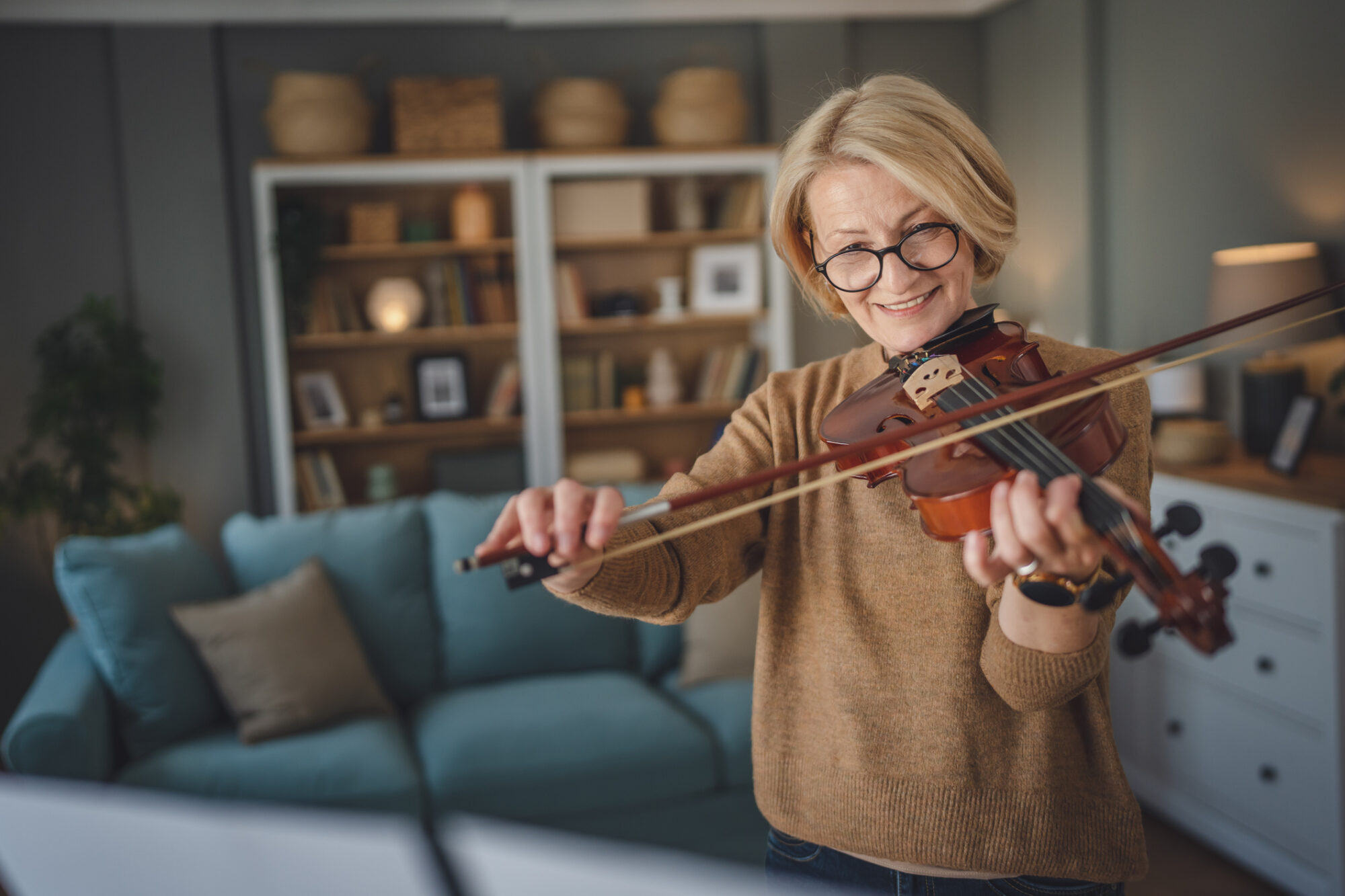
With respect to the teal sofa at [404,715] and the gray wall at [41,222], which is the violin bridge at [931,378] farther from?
the gray wall at [41,222]

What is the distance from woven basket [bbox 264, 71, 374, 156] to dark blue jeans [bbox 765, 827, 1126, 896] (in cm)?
→ 333

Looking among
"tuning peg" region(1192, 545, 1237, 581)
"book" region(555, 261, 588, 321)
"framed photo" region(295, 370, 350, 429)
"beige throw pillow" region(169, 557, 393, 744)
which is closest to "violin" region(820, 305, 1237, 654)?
"tuning peg" region(1192, 545, 1237, 581)

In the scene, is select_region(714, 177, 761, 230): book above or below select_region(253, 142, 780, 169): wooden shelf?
below

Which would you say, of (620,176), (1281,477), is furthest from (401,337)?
(1281,477)

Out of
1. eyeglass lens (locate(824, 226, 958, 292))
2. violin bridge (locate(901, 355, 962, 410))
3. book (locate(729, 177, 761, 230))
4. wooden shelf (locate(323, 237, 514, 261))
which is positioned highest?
book (locate(729, 177, 761, 230))

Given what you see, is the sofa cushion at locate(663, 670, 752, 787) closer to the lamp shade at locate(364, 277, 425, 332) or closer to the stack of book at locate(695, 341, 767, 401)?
the stack of book at locate(695, 341, 767, 401)

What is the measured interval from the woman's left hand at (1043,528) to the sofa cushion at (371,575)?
217 cm

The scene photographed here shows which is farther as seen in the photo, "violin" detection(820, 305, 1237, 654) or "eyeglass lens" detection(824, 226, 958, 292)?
"eyeglass lens" detection(824, 226, 958, 292)

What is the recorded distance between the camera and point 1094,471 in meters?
0.75

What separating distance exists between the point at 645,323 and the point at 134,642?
2.28 m

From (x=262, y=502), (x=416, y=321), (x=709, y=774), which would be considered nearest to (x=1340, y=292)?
(x=709, y=774)

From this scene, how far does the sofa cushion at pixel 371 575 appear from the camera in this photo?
2578 mm

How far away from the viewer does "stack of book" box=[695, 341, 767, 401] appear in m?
4.08

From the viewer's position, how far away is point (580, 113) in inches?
148
